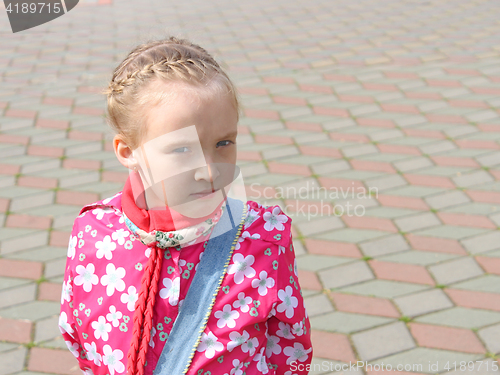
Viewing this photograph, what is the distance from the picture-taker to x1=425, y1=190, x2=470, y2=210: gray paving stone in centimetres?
320

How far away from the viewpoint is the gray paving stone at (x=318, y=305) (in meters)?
2.48

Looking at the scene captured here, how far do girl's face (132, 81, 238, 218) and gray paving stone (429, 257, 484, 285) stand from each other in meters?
1.79

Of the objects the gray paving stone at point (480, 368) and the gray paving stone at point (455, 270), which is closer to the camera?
the gray paving stone at point (480, 368)

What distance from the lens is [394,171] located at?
139 inches

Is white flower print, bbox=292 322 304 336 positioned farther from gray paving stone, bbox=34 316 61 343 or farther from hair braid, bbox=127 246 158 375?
gray paving stone, bbox=34 316 61 343

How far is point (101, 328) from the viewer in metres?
1.29

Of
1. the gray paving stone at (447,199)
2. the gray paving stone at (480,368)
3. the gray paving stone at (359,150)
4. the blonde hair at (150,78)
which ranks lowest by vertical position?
the gray paving stone at (359,150)

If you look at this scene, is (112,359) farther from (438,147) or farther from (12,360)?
(438,147)

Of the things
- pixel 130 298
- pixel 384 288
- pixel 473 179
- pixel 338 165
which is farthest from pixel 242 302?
pixel 473 179

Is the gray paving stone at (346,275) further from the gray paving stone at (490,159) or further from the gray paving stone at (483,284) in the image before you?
the gray paving stone at (490,159)

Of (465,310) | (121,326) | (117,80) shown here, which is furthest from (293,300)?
(465,310)

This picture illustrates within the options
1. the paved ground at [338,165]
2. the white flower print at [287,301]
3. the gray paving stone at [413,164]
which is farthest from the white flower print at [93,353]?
the gray paving stone at [413,164]

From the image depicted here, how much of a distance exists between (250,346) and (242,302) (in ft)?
0.36

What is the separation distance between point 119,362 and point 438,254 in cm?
199
